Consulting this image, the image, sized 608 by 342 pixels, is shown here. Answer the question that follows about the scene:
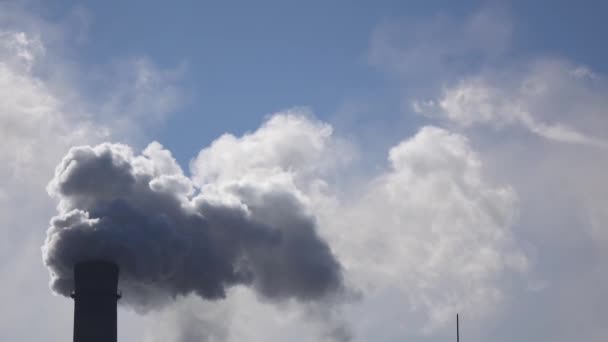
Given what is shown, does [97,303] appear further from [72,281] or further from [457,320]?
[457,320]

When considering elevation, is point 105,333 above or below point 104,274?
below

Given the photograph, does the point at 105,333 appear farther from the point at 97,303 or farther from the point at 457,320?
the point at 457,320

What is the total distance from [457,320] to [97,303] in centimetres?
2578

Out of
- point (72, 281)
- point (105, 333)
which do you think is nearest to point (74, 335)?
point (105, 333)

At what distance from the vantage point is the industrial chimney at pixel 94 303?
54.5 m

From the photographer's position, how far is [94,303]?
5503cm

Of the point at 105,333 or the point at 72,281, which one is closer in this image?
the point at 105,333

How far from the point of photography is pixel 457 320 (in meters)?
60.3

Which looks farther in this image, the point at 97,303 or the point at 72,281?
the point at 72,281

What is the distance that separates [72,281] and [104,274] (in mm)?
7251

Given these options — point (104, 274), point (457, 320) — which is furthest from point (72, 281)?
point (457, 320)

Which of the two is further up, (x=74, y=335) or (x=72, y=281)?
(x=72, y=281)

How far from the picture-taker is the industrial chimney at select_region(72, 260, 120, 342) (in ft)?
179

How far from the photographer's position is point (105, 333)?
179ft
